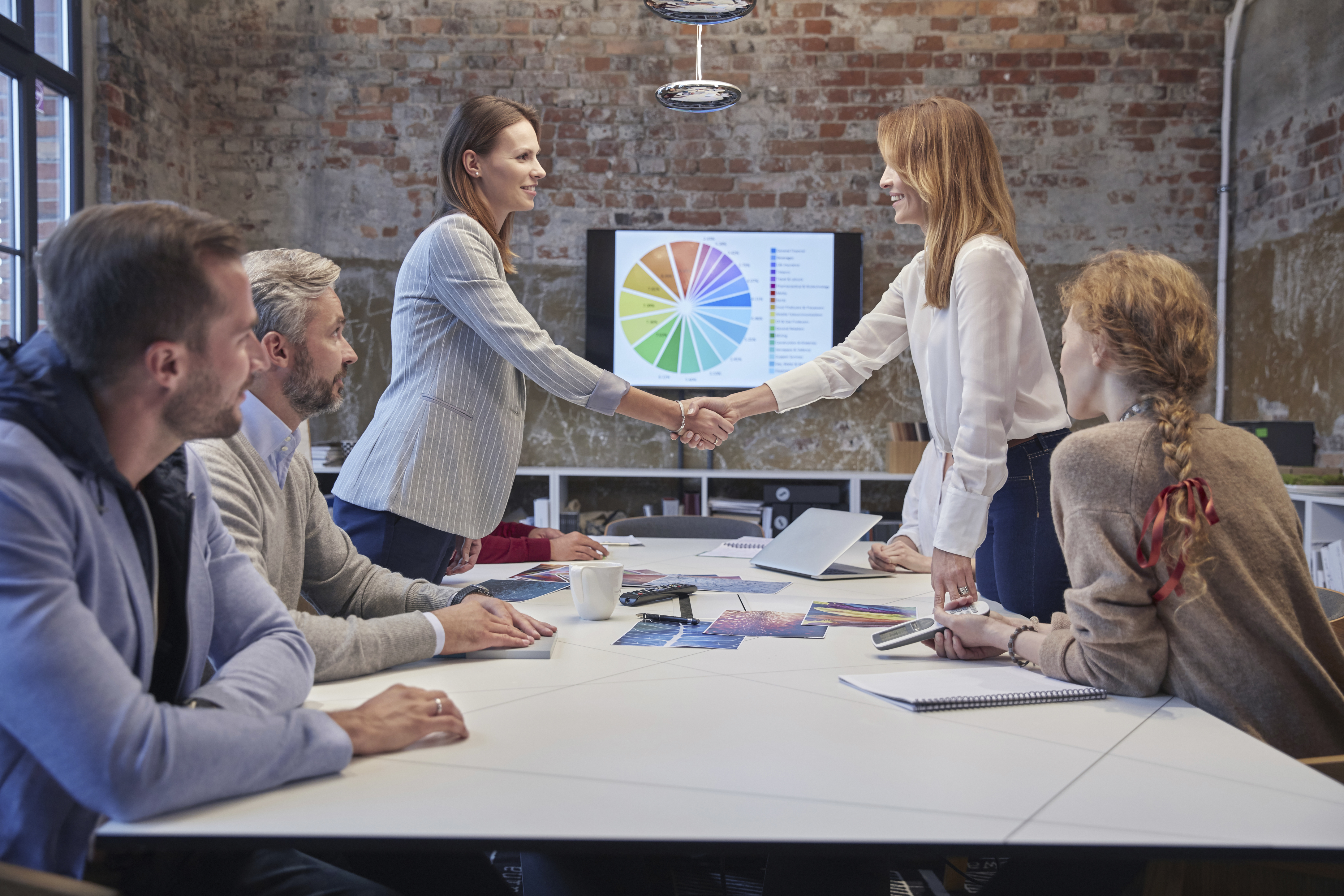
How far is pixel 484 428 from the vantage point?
2.05 meters

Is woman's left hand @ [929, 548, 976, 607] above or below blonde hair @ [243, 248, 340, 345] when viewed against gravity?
below

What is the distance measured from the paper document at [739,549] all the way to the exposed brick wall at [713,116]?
2.36m

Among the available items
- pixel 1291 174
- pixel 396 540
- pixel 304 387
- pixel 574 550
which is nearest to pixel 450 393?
pixel 396 540

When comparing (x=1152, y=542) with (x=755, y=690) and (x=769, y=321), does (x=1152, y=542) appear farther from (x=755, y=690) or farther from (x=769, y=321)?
(x=769, y=321)

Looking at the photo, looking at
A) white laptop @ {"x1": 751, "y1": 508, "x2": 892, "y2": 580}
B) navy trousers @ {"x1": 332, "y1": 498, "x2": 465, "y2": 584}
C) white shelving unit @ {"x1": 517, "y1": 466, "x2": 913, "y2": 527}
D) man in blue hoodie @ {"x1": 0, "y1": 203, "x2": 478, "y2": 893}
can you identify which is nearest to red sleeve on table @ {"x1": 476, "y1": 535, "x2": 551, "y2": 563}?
navy trousers @ {"x1": 332, "y1": 498, "x2": 465, "y2": 584}

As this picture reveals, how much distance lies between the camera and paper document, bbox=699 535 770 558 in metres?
2.42

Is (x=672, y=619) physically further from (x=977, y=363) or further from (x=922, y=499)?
(x=922, y=499)

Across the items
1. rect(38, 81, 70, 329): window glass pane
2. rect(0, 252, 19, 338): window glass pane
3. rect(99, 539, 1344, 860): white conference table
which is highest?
rect(38, 81, 70, 329): window glass pane

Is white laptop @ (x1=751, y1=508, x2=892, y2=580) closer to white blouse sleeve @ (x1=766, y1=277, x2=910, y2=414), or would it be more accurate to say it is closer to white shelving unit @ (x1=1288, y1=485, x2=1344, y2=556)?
white blouse sleeve @ (x1=766, y1=277, x2=910, y2=414)

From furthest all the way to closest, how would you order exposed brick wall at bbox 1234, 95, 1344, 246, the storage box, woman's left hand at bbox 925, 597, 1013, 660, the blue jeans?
1. the storage box
2. exposed brick wall at bbox 1234, 95, 1344, 246
3. the blue jeans
4. woman's left hand at bbox 925, 597, 1013, 660

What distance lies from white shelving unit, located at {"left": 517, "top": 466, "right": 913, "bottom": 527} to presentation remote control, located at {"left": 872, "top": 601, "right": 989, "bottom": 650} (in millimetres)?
3011

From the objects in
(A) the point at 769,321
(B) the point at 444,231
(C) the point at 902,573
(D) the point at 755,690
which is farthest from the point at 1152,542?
(A) the point at 769,321

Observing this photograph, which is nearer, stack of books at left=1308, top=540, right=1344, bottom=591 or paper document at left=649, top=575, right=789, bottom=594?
paper document at left=649, top=575, right=789, bottom=594

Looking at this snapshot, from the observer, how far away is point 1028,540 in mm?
1835
